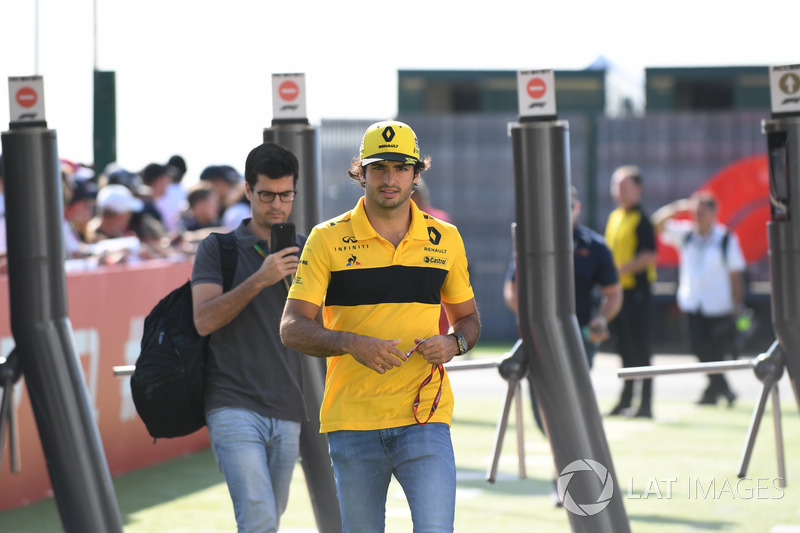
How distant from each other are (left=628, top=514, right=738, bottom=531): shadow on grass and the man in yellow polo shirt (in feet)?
12.0

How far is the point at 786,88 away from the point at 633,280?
6.44 m

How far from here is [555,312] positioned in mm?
6211

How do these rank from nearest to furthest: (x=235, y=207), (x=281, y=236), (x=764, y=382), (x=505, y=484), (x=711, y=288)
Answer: (x=281, y=236), (x=764, y=382), (x=505, y=484), (x=235, y=207), (x=711, y=288)

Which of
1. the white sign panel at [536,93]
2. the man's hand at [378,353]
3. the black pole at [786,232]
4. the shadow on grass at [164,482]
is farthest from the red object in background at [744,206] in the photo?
the man's hand at [378,353]

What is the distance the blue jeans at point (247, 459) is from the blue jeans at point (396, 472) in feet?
1.98

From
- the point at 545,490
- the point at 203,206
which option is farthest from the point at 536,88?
the point at 203,206

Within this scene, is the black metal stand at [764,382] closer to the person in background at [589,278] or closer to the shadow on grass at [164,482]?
the person in background at [589,278]

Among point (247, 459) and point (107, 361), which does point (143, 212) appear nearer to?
point (107, 361)

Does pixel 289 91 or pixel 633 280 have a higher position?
pixel 289 91

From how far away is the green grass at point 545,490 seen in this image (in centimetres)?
795

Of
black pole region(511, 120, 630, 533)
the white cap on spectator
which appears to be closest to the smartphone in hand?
black pole region(511, 120, 630, 533)

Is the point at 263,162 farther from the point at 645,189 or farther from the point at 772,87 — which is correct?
the point at 645,189

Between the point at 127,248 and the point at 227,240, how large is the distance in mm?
4933

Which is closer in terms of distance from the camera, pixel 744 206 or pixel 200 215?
pixel 200 215
